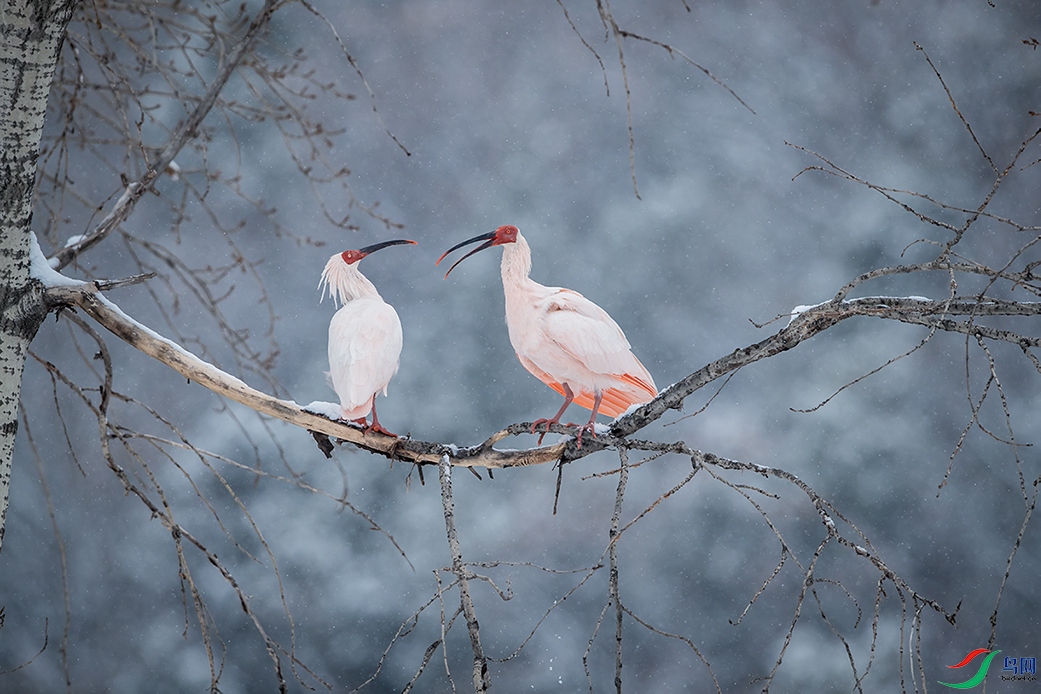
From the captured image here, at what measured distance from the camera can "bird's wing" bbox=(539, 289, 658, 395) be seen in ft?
7.42

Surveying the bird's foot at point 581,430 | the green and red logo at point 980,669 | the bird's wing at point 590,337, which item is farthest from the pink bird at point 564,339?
the green and red logo at point 980,669

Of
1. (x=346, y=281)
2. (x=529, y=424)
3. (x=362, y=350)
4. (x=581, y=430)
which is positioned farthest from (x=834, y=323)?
(x=346, y=281)

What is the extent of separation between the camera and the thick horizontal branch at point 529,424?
1433mm

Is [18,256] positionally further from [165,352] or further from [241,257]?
[241,257]

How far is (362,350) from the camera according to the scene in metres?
2.33

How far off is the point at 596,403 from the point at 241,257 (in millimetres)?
1004

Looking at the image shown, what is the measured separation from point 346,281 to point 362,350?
16.1 inches

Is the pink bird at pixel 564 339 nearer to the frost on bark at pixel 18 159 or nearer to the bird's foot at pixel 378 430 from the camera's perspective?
the bird's foot at pixel 378 430

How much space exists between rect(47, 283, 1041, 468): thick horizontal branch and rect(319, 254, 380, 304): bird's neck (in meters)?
0.65

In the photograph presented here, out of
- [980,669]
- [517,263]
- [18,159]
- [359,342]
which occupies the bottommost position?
[980,669]

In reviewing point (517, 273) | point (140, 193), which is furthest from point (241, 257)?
point (517, 273)

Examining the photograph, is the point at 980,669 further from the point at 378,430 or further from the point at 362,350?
the point at 362,350

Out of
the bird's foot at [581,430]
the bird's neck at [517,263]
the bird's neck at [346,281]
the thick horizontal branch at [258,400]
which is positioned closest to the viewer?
the thick horizontal branch at [258,400]

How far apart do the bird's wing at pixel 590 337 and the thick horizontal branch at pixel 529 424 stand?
0.32 metres
